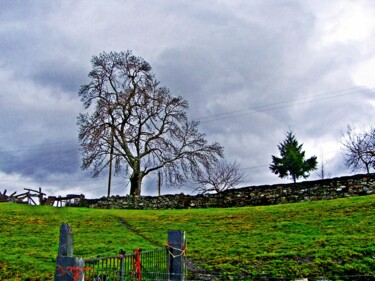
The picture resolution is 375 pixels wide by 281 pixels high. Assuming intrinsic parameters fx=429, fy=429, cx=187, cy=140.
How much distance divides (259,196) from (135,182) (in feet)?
49.9

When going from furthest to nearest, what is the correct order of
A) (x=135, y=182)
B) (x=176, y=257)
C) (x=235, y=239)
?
(x=135, y=182) < (x=235, y=239) < (x=176, y=257)

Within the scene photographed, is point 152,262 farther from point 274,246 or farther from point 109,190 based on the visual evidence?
point 109,190

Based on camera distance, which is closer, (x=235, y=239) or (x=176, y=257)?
(x=176, y=257)

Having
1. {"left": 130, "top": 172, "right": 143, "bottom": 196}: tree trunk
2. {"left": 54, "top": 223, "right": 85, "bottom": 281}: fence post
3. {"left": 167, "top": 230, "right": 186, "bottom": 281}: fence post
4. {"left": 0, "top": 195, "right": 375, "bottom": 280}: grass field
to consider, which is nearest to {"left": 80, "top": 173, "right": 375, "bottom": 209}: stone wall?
{"left": 0, "top": 195, "right": 375, "bottom": 280}: grass field

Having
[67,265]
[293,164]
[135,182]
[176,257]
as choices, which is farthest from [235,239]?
[293,164]

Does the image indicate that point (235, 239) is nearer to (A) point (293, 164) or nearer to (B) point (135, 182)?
(B) point (135, 182)

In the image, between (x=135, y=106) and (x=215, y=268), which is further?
(x=135, y=106)

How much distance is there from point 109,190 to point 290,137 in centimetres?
2490

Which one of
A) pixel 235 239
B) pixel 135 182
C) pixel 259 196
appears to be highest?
pixel 135 182

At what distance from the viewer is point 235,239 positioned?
15.7 metres

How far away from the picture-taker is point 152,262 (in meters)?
8.65

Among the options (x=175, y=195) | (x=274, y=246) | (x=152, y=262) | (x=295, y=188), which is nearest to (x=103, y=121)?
(x=175, y=195)

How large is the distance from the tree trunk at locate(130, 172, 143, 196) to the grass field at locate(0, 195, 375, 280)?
551 inches

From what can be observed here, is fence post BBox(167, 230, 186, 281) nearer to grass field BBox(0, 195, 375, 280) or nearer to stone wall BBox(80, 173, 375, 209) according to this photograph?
grass field BBox(0, 195, 375, 280)
